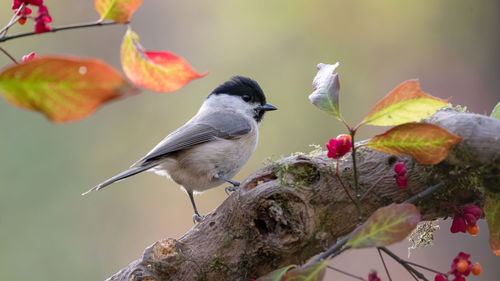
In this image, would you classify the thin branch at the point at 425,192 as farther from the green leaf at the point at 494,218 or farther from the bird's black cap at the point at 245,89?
the bird's black cap at the point at 245,89

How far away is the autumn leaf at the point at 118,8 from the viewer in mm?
672

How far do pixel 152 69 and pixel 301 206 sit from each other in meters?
0.61

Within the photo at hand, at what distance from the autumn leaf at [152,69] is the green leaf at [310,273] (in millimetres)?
340

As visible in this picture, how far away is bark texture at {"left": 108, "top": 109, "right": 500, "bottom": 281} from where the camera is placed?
3.54 feet

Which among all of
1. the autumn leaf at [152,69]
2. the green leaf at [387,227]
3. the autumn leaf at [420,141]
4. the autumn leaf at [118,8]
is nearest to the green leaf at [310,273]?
the green leaf at [387,227]

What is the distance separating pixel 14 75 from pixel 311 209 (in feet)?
2.65

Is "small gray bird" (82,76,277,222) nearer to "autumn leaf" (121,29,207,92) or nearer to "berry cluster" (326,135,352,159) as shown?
"berry cluster" (326,135,352,159)

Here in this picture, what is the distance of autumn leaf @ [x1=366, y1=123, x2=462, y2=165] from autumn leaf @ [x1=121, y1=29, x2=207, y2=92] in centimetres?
39

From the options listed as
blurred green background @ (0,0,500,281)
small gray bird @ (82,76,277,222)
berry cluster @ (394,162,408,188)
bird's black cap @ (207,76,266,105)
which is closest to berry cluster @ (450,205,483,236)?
berry cluster @ (394,162,408,188)

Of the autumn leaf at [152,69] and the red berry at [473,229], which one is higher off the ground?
the autumn leaf at [152,69]

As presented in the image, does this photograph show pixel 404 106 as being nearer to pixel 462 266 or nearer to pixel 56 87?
pixel 462 266

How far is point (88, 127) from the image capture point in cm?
409

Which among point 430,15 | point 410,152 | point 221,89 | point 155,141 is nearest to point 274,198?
point 410,152

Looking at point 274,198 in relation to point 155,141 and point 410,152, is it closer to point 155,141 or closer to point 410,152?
point 410,152
